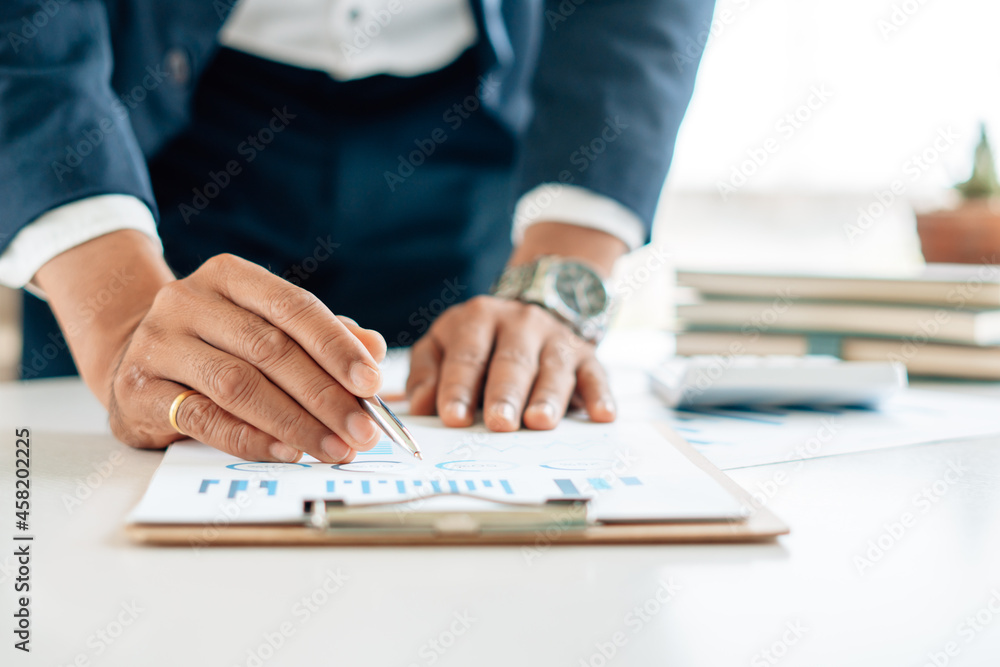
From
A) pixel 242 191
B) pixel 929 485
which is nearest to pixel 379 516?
pixel 929 485

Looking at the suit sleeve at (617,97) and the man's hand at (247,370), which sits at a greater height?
the suit sleeve at (617,97)

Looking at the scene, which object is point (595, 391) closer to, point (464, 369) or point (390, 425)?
point (464, 369)

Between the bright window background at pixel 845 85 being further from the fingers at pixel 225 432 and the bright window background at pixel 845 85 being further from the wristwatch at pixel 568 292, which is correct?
the fingers at pixel 225 432

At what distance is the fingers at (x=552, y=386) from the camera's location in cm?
69

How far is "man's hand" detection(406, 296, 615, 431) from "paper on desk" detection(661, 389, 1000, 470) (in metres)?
0.10

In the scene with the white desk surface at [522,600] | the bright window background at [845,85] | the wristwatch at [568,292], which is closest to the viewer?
the white desk surface at [522,600]

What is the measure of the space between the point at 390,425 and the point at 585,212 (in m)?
0.52

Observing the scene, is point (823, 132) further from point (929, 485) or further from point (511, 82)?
point (929, 485)

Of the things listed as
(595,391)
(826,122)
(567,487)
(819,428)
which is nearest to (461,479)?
(567,487)

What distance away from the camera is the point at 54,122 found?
0.78m

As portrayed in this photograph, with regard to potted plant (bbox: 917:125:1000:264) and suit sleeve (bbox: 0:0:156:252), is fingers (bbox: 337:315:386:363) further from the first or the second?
potted plant (bbox: 917:125:1000:264)

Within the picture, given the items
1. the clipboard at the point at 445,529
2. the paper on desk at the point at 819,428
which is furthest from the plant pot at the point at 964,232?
the clipboard at the point at 445,529

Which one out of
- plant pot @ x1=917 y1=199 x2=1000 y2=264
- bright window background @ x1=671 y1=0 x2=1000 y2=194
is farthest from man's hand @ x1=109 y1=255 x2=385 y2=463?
bright window background @ x1=671 y1=0 x2=1000 y2=194

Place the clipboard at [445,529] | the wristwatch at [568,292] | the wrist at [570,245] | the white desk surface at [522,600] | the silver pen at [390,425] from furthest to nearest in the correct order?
the wrist at [570,245] < the wristwatch at [568,292] < the silver pen at [390,425] < the clipboard at [445,529] < the white desk surface at [522,600]
